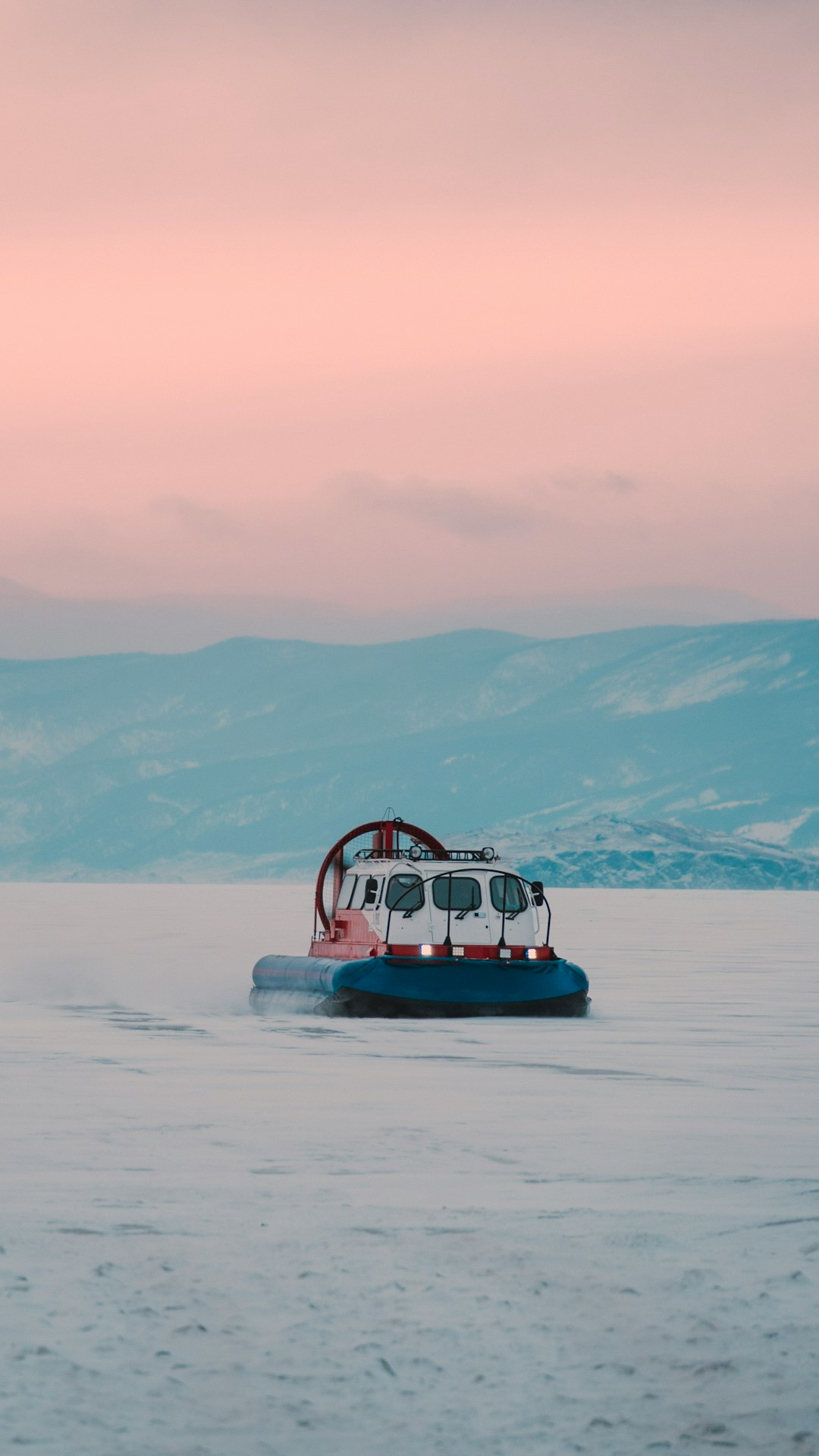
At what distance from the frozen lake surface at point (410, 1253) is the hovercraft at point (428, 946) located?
5673mm

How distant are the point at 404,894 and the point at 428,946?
1.99 meters

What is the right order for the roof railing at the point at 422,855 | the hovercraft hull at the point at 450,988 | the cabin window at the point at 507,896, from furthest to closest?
the roof railing at the point at 422,855, the cabin window at the point at 507,896, the hovercraft hull at the point at 450,988

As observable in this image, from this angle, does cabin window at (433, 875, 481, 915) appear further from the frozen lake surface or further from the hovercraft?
the frozen lake surface

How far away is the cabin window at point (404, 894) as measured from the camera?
36.2 metres

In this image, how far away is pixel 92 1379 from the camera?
30.8 ft

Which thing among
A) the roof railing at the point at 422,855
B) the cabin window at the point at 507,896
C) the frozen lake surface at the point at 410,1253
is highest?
the roof railing at the point at 422,855

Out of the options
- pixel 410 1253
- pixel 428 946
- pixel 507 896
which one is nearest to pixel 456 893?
pixel 507 896

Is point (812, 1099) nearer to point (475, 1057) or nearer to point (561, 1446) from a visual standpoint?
point (475, 1057)

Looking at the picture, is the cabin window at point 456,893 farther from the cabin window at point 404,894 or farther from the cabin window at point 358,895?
the cabin window at point 358,895

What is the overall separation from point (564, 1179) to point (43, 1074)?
11.3 m

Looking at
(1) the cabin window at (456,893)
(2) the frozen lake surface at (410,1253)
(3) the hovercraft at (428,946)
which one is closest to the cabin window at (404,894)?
(3) the hovercraft at (428,946)

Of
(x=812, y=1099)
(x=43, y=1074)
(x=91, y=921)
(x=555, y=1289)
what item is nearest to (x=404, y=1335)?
(x=555, y=1289)

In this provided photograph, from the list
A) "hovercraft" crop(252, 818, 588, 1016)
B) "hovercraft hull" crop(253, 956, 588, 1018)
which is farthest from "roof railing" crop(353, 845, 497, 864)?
"hovercraft hull" crop(253, 956, 588, 1018)

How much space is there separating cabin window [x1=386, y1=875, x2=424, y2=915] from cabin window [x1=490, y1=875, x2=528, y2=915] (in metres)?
1.36
